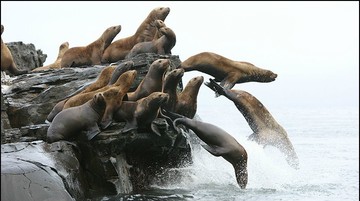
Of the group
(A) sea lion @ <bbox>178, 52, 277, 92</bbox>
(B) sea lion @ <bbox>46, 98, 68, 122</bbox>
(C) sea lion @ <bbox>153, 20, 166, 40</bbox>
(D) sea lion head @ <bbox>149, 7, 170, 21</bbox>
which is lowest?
(B) sea lion @ <bbox>46, 98, 68, 122</bbox>

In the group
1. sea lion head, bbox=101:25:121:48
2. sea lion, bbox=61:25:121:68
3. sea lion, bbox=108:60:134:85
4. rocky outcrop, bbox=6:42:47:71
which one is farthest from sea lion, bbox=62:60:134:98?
rocky outcrop, bbox=6:42:47:71

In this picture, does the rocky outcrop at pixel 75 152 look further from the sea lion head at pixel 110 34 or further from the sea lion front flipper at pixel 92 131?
the sea lion head at pixel 110 34

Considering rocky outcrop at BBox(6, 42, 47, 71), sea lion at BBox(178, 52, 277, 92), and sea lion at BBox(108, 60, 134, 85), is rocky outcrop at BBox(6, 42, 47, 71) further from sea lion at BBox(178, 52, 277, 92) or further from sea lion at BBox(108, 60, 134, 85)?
sea lion at BBox(108, 60, 134, 85)

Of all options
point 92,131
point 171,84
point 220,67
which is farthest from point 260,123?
point 92,131

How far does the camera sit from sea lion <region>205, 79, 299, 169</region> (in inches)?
485

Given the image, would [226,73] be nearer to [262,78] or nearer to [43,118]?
[262,78]

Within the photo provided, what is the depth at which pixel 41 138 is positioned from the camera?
9.47 m

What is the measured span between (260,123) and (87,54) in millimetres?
3547

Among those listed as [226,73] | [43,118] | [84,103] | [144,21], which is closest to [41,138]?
[84,103]

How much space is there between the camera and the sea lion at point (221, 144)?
9.80 meters

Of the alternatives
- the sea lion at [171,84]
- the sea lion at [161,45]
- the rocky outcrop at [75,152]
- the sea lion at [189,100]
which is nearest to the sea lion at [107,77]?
the rocky outcrop at [75,152]

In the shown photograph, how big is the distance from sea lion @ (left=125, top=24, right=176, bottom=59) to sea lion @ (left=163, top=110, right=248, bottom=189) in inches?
107

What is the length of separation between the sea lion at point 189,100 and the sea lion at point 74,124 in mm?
1631

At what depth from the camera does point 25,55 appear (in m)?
15.9
